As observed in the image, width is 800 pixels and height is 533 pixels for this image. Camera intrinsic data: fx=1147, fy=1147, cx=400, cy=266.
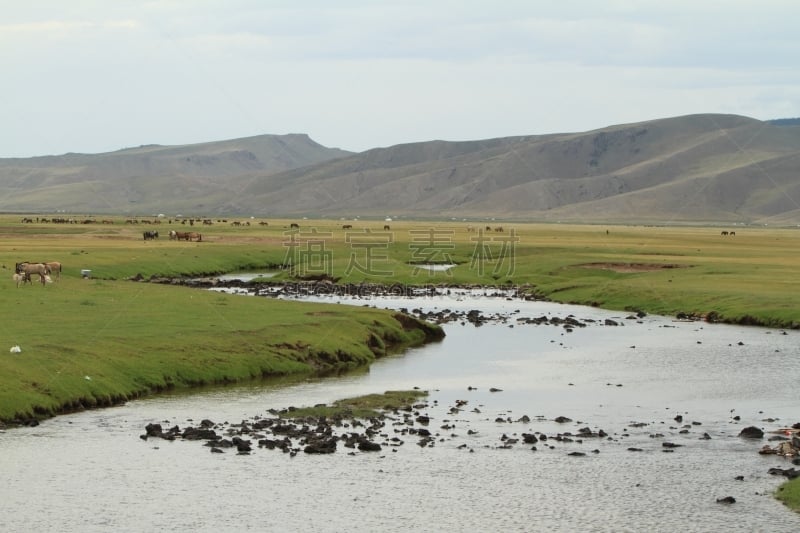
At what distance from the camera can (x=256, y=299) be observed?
6794 cm

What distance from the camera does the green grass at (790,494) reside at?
2869 centimetres

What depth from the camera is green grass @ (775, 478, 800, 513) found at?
28694mm

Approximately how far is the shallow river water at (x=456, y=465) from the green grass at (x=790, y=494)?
30 cm

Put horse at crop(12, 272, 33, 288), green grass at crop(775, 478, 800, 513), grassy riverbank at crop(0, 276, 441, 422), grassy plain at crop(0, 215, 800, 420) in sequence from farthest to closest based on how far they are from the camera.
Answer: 1. horse at crop(12, 272, 33, 288)
2. grassy plain at crop(0, 215, 800, 420)
3. grassy riverbank at crop(0, 276, 441, 422)
4. green grass at crop(775, 478, 800, 513)

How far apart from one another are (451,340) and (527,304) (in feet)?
71.3

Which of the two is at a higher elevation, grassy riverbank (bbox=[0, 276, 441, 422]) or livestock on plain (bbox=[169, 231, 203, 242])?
livestock on plain (bbox=[169, 231, 203, 242])

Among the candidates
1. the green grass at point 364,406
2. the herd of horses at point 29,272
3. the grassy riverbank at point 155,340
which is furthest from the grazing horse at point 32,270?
the green grass at point 364,406

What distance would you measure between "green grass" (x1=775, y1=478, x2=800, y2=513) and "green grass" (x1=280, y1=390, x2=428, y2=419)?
47.0 feet

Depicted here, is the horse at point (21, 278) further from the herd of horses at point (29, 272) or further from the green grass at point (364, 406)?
the green grass at point (364, 406)

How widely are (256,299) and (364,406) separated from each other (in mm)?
27849

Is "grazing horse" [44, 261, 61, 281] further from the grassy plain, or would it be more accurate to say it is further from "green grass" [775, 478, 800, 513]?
"green grass" [775, 478, 800, 513]

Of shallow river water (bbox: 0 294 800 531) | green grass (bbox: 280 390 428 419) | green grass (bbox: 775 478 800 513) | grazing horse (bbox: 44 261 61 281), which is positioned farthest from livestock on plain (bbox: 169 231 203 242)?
green grass (bbox: 775 478 800 513)

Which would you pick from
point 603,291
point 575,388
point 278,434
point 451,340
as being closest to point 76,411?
point 278,434

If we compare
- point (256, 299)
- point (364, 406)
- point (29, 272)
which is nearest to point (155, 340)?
point (364, 406)
